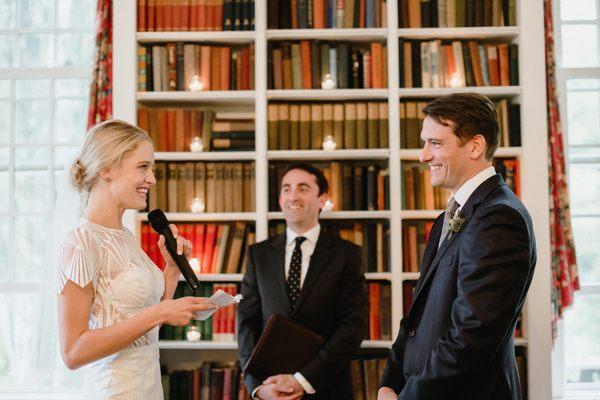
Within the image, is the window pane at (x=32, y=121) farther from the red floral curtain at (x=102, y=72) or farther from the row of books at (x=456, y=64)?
the row of books at (x=456, y=64)

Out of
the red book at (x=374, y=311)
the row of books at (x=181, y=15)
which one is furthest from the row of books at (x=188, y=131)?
the red book at (x=374, y=311)

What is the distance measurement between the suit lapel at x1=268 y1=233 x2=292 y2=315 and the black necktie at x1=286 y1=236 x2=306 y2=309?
1.2 inches

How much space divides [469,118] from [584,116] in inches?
94.2

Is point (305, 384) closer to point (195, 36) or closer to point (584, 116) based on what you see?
point (195, 36)

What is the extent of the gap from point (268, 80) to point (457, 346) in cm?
216

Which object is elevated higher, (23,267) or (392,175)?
(392,175)

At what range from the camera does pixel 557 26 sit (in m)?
3.82

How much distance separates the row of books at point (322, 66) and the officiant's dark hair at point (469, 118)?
156 cm

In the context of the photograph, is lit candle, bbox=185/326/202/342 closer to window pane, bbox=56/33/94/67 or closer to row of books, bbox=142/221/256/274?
row of books, bbox=142/221/256/274

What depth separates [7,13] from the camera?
13.1 ft

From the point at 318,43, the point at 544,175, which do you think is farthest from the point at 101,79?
the point at 544,175

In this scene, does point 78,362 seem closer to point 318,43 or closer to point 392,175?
point 392,175

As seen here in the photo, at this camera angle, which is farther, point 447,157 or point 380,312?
point 380,312

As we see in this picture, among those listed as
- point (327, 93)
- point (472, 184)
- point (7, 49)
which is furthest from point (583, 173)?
point (7, 49)
